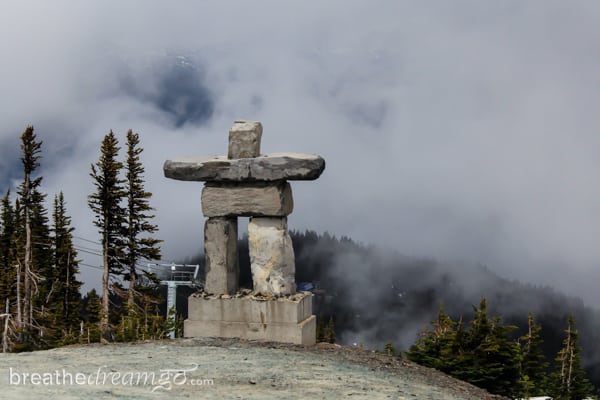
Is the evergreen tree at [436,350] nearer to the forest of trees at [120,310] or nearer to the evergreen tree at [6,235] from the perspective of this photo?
the forest of trees at [120,310]

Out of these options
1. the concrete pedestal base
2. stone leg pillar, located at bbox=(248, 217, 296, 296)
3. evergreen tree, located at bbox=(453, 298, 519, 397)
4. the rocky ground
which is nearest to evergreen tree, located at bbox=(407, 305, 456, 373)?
evergreen tree, located at bbox=(453, 298, 519, 397)

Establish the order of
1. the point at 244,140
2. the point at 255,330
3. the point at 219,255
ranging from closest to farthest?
the point at 255,330 < the point at 244,140 < the point at 219,255

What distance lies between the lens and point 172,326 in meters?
22.0

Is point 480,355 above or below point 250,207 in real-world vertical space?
below

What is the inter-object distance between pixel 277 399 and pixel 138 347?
5.64 meters

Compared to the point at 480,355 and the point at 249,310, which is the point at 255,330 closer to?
the point at 249,310

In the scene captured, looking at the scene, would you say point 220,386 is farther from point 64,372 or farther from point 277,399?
point 64,372

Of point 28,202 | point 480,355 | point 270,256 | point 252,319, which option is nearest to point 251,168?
point 270,256

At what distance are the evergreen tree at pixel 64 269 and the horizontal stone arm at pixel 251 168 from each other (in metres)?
33.9

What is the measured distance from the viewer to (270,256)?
1677 cm

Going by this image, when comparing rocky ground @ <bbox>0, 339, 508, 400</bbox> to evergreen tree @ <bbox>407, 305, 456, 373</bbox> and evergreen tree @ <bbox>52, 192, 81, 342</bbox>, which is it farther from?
evergreen tree @ <bbox>52, 192, 81, 342</bbox>

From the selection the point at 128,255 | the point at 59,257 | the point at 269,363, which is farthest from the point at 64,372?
the point at 59,257

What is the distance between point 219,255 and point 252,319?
1.78m

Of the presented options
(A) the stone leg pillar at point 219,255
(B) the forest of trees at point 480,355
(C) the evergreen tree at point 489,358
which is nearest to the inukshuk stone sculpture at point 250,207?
(A) the stone leg pillar at point 219,255
